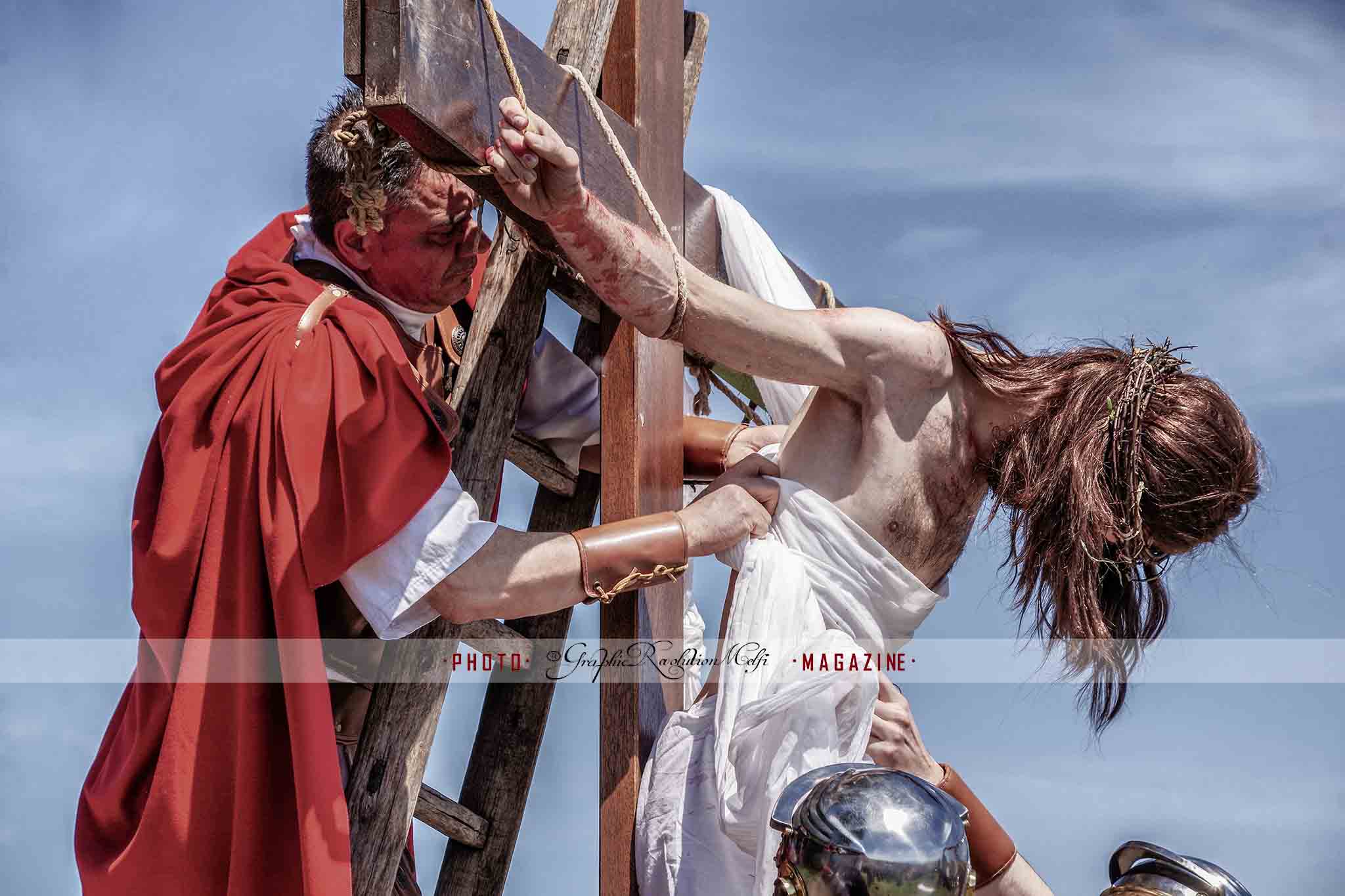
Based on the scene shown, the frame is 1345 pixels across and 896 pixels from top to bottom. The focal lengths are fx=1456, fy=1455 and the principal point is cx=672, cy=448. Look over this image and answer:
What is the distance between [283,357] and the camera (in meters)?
2.42

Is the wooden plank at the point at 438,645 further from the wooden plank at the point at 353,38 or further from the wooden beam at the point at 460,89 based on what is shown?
the wooden plank at the point at 353,38

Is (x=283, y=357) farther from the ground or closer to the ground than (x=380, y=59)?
closer to the ground

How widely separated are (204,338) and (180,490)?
1.01 ft

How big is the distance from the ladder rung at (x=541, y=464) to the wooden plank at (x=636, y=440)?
0.34 m

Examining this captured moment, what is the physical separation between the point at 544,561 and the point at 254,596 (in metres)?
0.49

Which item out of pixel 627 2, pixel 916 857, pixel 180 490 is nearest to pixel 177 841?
pixel 180 490

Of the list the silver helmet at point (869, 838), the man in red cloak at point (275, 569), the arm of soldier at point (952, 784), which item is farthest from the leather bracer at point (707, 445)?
the silver helmet at point (869, 838)

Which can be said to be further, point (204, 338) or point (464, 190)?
point (464, 190)

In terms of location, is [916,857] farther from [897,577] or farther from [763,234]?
[763,234]

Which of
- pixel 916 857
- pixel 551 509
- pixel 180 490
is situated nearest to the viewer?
pixel 916 857

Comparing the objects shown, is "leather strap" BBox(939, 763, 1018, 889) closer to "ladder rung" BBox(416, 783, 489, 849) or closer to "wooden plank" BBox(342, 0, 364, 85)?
"ladder rung" BBox(416, 783, 489, 849)

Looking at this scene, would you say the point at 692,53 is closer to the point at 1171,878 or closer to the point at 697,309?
the point at 697,309

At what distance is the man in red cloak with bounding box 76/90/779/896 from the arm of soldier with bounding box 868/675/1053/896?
647 mm

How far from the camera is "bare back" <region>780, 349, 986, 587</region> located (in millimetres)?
2838
